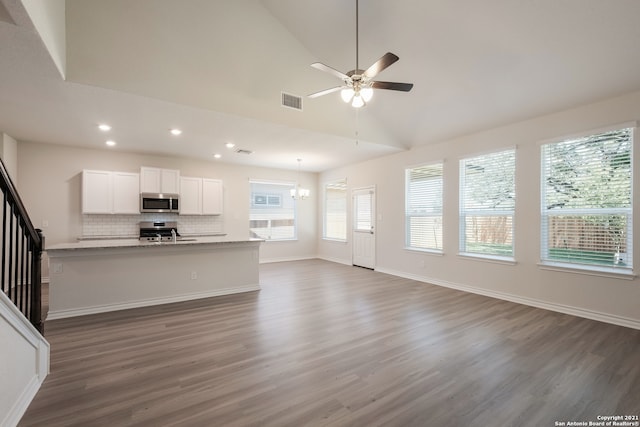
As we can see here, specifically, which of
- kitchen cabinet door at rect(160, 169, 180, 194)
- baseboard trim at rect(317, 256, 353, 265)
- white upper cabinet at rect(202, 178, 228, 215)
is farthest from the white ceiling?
baseboard trim at rect(317, 256, 353, 265)

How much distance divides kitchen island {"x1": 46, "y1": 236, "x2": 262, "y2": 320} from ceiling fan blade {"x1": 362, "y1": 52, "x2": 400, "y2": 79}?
3341 millimetres

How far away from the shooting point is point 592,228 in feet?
12.6

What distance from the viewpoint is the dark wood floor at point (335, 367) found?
1.95 meters

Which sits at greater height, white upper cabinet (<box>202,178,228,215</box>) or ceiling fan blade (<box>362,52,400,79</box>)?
ceiling fan blade (<box>362,52,400,79</box>)

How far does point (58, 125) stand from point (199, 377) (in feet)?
15.3

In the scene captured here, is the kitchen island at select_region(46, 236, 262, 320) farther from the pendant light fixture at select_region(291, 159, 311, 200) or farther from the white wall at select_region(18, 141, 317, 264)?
the pendant light fixture at select_region(291, 159, 311, 200)

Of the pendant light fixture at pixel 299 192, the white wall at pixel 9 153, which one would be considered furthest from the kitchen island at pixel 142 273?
the pendant light fixture at pixel 299 192

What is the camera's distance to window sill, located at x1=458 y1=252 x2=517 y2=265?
181 inches

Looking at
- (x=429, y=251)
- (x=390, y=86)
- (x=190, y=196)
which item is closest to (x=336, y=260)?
(x=429, y=251)

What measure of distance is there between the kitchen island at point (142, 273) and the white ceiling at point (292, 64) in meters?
1.88

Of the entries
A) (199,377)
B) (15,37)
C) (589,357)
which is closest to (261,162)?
(15,37)

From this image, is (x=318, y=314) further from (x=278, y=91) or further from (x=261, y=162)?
(x=261, y=162)

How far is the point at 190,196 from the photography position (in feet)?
22.0

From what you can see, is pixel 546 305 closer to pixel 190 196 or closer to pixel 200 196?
pixel 200 196
